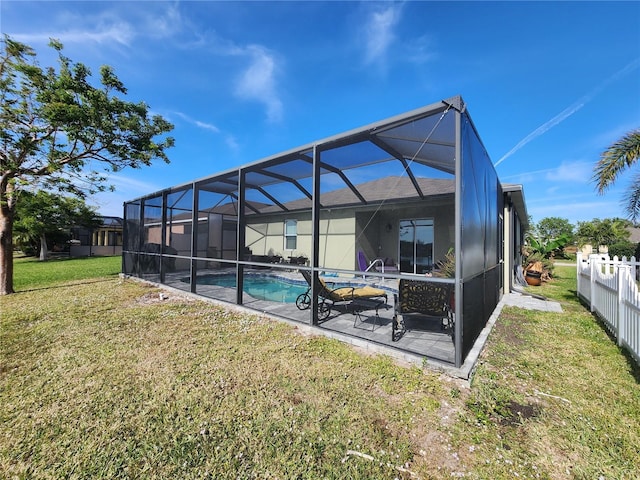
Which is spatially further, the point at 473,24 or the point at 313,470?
the point at 473,24

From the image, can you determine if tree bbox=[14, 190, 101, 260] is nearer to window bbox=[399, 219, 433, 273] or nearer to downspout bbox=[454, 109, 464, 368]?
window bbox=[399, 219, 433, 273]

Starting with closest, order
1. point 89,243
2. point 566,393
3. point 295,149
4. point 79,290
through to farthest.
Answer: point 566,393 → point 295,149 → point 79,290 → point 89,243

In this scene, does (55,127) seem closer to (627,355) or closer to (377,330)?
(377,330)

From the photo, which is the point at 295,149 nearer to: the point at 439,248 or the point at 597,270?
the point at 597,270

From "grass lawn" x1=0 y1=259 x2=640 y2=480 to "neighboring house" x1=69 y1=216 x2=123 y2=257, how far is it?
26498 millimetres

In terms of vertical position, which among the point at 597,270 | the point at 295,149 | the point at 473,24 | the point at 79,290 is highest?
the point at 473,24

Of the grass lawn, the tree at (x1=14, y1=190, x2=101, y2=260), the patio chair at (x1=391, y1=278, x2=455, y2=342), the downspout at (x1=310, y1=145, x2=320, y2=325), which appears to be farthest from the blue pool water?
the tree at (x1=14, y1=190, x2=101, y2=260)

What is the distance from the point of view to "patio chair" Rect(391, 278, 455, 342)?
164 inches

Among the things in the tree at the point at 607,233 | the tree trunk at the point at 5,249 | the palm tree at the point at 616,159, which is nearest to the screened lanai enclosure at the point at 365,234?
the palm tree at the point at 616,159

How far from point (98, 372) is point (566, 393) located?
17.5 feet

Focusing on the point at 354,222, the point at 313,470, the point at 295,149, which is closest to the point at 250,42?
the point at 295,149

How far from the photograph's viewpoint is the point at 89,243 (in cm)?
2595

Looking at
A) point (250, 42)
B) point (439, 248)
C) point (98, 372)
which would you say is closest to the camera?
point (98, 372)

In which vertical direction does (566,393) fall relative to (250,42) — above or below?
below
